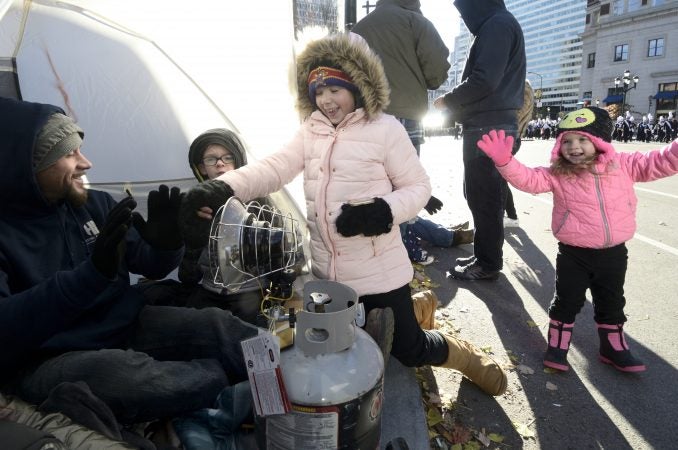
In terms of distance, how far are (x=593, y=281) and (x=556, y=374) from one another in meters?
0.61

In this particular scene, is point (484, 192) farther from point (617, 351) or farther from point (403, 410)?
point (403, 410)

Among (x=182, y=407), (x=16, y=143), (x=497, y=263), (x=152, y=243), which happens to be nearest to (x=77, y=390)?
(x=182, y=407)

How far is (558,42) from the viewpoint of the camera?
390 feet

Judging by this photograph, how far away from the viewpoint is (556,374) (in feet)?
8.41

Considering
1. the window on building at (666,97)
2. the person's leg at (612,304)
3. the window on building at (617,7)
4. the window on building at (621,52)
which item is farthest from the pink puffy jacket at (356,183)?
the window on building at (617,7)

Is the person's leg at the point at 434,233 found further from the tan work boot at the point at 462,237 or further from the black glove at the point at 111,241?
the black glove at the point at 111,241

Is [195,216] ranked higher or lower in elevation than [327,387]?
higher

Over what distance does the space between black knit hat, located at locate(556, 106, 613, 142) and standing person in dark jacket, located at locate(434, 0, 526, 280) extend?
35.3 inches

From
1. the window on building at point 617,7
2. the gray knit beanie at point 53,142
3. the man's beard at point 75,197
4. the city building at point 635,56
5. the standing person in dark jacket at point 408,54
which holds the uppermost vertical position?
the window on building at point 617,7

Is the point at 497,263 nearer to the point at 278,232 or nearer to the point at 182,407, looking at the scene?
the point at 278,232

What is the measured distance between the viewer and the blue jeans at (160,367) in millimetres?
1609

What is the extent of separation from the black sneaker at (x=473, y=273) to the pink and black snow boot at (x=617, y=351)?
127cm

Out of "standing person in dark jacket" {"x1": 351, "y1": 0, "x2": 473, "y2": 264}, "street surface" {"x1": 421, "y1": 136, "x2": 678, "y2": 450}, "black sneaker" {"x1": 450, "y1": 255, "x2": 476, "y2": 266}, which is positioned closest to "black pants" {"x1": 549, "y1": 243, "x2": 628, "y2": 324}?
"street surface" {"x1": 421, "y1": 136, "x2": 678, "y2": 450}

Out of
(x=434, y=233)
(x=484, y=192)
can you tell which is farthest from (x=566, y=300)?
(x=434, y=233)
